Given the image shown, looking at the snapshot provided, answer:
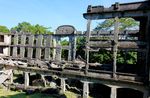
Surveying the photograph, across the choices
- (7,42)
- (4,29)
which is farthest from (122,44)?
(4,29)

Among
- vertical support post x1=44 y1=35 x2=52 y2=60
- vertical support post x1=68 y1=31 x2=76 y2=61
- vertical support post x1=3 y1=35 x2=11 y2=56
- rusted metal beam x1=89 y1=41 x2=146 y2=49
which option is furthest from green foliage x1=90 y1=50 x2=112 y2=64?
rusted metal beam x1=89 y1=41 x2=146 y2=49

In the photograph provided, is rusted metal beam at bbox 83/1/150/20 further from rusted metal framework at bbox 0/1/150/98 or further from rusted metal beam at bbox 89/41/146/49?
rusted metal beam at bbox 89/41/146/49

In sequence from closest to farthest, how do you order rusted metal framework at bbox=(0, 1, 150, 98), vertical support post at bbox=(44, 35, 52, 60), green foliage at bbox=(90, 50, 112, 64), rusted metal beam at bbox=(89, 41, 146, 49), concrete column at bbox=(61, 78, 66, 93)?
rusted metal framework at bbox=(0, 1, 150, 98) → rusted metal beam at bbox=(89, 41, 146, 49) → concrete column at bbox=(61, 78, 66, 93) → vertical support post at bbox=(44, 35, 52, 60) → green foliage at bbox=(90, 50, 112, 64)

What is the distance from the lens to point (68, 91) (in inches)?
995

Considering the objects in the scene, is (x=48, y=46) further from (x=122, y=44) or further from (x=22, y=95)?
(x=122, y=44)

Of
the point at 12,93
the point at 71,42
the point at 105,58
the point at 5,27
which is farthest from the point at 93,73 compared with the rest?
the point at 5,27

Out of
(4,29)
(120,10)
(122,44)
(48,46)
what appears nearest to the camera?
(120,10)

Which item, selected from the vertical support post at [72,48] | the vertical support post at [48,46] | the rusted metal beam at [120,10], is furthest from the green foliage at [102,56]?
the rusted metal beam at [120,10]

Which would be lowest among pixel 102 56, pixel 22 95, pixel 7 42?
pixel 22 95

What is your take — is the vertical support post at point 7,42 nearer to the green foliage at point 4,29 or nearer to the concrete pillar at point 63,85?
the green foliage at point 4,29

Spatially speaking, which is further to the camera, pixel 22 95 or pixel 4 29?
pixel 4 29

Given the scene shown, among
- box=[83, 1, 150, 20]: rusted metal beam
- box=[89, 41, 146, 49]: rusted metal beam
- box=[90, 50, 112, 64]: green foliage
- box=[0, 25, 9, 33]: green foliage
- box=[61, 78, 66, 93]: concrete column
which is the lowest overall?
box=[61, 78, 66, 93]: concrete column

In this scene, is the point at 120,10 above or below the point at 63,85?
above

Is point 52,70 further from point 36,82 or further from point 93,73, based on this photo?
point 93,73
